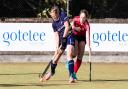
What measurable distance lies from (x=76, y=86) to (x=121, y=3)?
13017 mm

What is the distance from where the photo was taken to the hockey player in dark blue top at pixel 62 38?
1477 cm

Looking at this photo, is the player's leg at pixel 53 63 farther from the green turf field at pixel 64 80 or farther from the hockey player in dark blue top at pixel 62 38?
the green turf field at pixel 64 80

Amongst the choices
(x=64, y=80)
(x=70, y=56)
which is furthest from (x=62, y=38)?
(x=64, y=80)

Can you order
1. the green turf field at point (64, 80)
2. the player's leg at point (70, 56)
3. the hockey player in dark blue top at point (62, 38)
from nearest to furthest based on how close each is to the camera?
the green turf field at point (64, 80) → the hockey player in dark blue top at point (62, 38) → the player's leg at point (70, 56)

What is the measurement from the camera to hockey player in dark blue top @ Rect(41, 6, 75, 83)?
48.4 feet

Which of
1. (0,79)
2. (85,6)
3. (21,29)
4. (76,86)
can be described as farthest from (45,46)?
(76,86)

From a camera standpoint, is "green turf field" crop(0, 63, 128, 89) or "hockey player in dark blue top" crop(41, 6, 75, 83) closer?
"green turf field" crop(0, 63, 128, 89)

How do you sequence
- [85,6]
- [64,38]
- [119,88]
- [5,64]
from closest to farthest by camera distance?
[119,88], [64,38], [5,64], [85,6]

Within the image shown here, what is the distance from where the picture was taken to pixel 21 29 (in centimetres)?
2288

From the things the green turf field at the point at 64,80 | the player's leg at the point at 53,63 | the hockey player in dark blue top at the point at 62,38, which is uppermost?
the hockey player in dark blue top at the point at 62,38

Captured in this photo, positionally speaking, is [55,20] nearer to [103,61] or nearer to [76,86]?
[76,86]

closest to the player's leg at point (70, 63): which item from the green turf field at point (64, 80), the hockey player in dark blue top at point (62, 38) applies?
the hockey player in dark blue top at point (62, 38)

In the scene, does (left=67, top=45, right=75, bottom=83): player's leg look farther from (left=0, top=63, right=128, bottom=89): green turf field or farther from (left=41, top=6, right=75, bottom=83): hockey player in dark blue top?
(left=0, top=63, right=128, bottom=89): green turf field

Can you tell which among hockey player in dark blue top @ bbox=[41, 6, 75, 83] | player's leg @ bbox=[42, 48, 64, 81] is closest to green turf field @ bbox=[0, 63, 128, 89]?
player's leg @ bbox=[42, 48, 64, 81]
